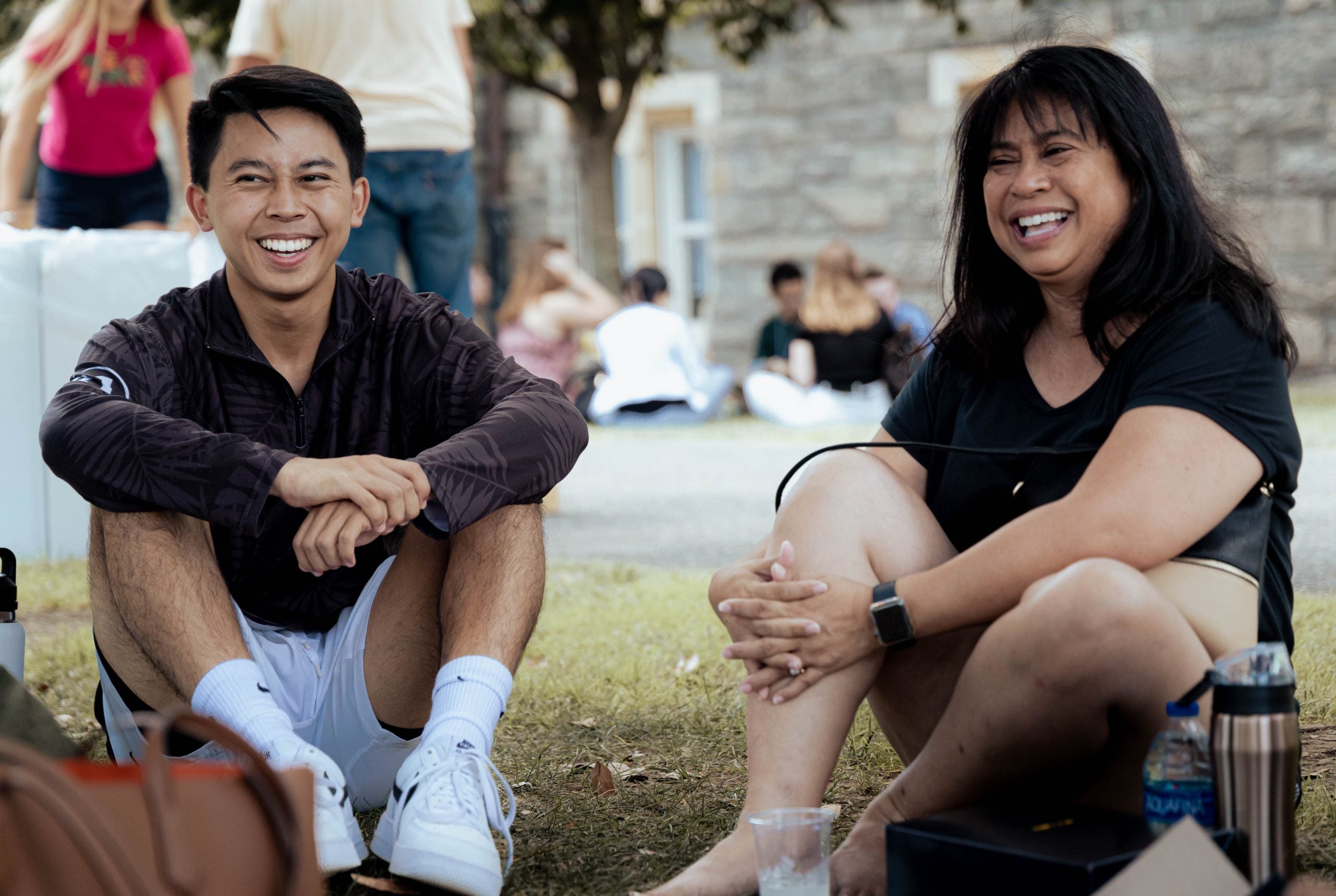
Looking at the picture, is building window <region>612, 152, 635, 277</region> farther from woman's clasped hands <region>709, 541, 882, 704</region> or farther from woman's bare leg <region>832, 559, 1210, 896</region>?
woman's bare leg <region>832, 559, 1210, 896</region>

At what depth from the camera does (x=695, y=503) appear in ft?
21.6

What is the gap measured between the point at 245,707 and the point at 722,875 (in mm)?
735

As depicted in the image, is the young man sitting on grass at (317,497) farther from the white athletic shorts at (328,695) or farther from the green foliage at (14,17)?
the green foliage at (14,17)

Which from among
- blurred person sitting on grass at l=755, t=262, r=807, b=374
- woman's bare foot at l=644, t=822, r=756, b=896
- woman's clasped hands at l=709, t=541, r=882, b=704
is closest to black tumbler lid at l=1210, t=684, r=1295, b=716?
woman's clasped hands at l=709, t=541, r=882, b=704

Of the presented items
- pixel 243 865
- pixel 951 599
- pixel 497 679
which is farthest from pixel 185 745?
pixel 951 599

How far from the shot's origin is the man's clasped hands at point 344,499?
2.23m

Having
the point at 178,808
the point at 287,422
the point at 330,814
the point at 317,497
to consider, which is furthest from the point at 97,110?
the point at 178,808

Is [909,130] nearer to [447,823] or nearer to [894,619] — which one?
[894,619]

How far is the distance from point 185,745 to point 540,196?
1248cm

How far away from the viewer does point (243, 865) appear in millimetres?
1477

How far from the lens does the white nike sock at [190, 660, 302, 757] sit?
213cm

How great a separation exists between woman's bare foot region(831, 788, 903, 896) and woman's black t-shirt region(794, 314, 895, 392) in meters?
8.41

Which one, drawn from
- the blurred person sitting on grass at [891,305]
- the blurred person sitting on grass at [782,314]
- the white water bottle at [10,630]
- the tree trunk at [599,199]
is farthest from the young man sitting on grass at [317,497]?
the tree trunk at [599,199]

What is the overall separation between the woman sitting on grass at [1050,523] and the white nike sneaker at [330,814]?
46 centimetres
